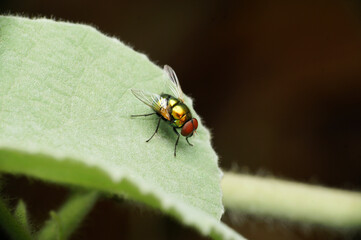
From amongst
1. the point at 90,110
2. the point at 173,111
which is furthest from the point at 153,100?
the point at 90,110

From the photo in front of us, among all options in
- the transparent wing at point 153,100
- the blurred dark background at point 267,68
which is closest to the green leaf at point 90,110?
the transparent wing at point 153,100

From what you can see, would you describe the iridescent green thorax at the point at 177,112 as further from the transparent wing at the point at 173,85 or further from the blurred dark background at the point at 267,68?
the blurred dark background at the point at 267,68

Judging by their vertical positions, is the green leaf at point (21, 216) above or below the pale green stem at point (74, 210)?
above

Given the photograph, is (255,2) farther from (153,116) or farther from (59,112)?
(59,112)

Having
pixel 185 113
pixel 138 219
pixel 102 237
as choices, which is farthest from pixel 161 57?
pixel 185 113

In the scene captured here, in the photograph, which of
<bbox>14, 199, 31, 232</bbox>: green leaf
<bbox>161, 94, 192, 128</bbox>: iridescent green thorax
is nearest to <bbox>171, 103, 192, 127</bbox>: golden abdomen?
<bbox>161, 94, 192, 128</bbox>: iridescent green thorax

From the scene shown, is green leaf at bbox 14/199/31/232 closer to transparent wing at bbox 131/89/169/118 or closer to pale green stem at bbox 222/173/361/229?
transparent wing at bbox 131/89/169/118

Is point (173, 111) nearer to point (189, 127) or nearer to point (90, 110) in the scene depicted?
point (189, 127)
